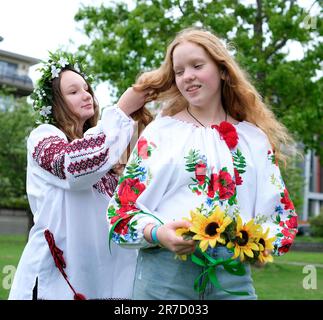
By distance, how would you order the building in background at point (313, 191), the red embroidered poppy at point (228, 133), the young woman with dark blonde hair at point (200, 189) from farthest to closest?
the building in background at point (313, 191)
the red embroidered poppy at point (228, 133)
the young woman with dark blonde hair at point (200, 189)

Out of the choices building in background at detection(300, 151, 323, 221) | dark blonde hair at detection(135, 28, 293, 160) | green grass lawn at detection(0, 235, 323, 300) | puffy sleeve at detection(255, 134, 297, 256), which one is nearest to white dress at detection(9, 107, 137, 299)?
dark blonde hair at detection(135, 28, 293, 160)

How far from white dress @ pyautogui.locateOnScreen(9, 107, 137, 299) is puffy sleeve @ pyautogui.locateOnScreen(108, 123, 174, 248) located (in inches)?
16.7

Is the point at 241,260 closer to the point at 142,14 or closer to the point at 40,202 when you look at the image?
the point at 40,202

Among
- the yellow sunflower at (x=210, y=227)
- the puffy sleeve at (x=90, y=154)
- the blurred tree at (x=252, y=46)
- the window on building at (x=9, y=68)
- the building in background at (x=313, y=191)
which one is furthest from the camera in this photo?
the building in background at (x=313, y=191)

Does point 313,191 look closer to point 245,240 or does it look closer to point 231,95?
point 231,95

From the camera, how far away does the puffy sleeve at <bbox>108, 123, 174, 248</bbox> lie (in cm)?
221

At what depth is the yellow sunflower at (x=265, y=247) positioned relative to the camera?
216 centimetres

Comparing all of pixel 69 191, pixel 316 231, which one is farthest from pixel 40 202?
pixel 316 231

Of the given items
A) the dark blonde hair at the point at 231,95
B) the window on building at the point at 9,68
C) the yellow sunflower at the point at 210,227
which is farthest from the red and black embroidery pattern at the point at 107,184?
the window on building at the point at 9,68

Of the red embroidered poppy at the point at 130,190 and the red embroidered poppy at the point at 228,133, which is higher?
the red embroidered poppy at the point at 228,133

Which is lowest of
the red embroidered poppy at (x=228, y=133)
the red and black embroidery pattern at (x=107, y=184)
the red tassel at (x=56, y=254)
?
the red tassel at (x=56, y=254)

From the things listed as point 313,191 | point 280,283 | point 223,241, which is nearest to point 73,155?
point 223,241

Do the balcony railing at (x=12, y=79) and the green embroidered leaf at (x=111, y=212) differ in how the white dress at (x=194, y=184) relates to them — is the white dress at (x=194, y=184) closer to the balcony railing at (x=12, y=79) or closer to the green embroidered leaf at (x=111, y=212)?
the green embroidered leaf at (x=111, y=212)

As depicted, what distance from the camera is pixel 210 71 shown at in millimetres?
2412
